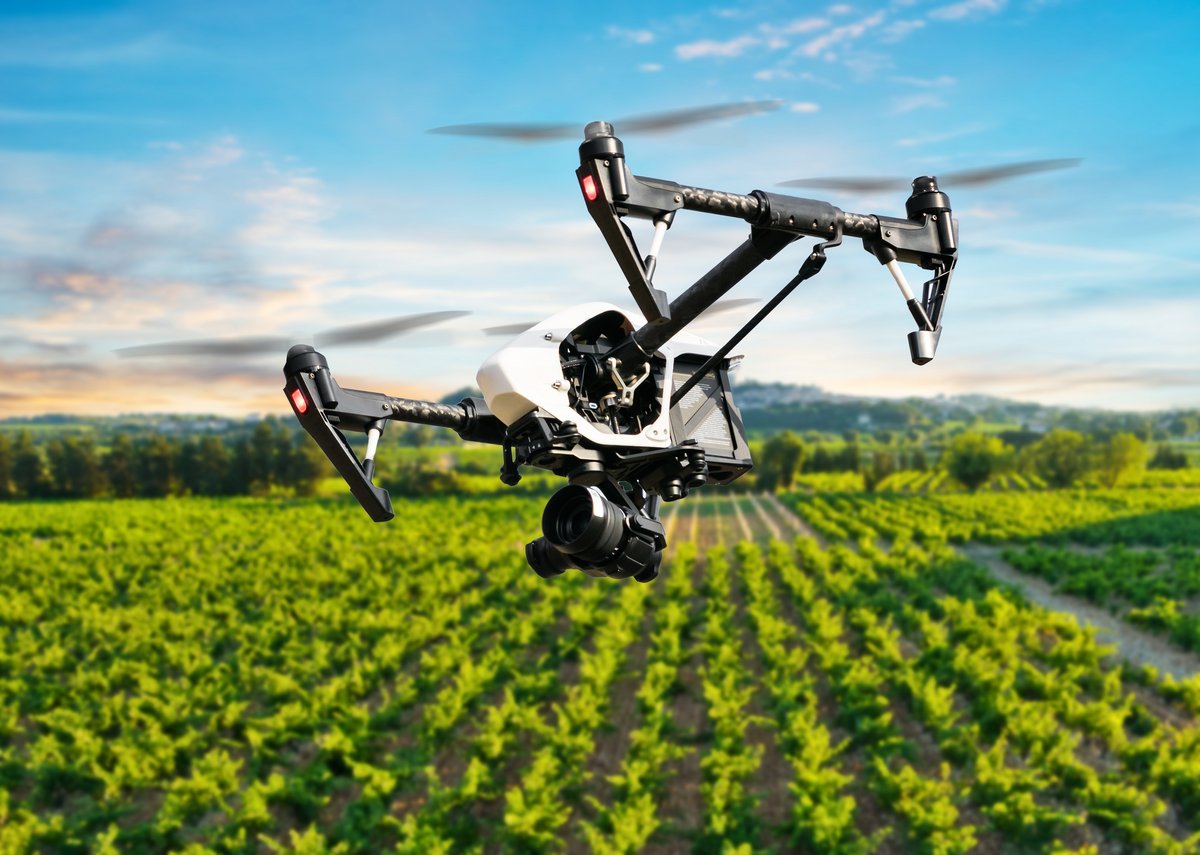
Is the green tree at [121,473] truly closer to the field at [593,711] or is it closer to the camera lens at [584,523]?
the field at [593,711]

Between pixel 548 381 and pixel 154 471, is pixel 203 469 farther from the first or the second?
pixel 548 381

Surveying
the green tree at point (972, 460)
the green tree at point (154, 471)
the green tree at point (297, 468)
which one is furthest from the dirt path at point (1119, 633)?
the green tree at point (154, 471)

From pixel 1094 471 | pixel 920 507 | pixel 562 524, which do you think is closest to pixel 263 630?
pixel 562 524

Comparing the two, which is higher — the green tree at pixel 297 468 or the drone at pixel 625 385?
the drone at pixel 625 385

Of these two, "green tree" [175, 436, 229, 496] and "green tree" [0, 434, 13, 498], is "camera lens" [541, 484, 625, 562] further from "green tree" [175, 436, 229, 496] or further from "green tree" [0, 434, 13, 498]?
"green tree" [0, 434, 13, 498]

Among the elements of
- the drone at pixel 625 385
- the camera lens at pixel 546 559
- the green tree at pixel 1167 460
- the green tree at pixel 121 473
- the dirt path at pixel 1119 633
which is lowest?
the dirt path at pixel 1119 633

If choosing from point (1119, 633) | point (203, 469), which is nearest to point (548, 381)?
point (1119, 633)

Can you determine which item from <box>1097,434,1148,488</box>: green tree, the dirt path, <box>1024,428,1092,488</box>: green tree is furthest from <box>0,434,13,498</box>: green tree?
<box>1097,434,1148,488</box>: green tree

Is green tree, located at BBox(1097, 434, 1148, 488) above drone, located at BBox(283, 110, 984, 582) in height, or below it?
below
